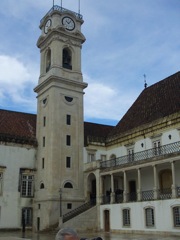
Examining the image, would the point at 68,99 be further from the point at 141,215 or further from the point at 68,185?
the point at 141,215

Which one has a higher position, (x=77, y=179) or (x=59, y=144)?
(x=59, y=144)

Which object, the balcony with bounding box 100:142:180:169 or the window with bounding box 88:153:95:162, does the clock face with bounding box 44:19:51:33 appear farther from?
the balcony with bounding box 100:142:180:169

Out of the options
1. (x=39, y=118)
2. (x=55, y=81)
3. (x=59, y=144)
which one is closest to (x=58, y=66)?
(x=55, y=81)

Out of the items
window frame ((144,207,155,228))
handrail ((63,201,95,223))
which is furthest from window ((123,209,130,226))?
handrail ((63,201,95,223))

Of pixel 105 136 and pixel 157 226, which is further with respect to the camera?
pixel 105 136

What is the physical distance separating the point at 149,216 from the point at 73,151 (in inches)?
477

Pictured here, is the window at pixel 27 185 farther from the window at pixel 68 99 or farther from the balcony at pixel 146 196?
the window at pixel 68 99

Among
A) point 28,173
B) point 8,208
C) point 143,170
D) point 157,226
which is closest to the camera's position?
point 157,226

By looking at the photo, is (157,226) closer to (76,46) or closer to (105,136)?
(105,136)

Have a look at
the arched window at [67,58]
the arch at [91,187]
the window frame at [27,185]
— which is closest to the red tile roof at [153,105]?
the arch at [91,187]

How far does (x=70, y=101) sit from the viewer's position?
1454 inches

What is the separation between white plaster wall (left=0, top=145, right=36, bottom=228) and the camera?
107 feet

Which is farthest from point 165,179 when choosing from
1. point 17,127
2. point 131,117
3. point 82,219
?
point 17,127

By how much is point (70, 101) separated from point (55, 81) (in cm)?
273
